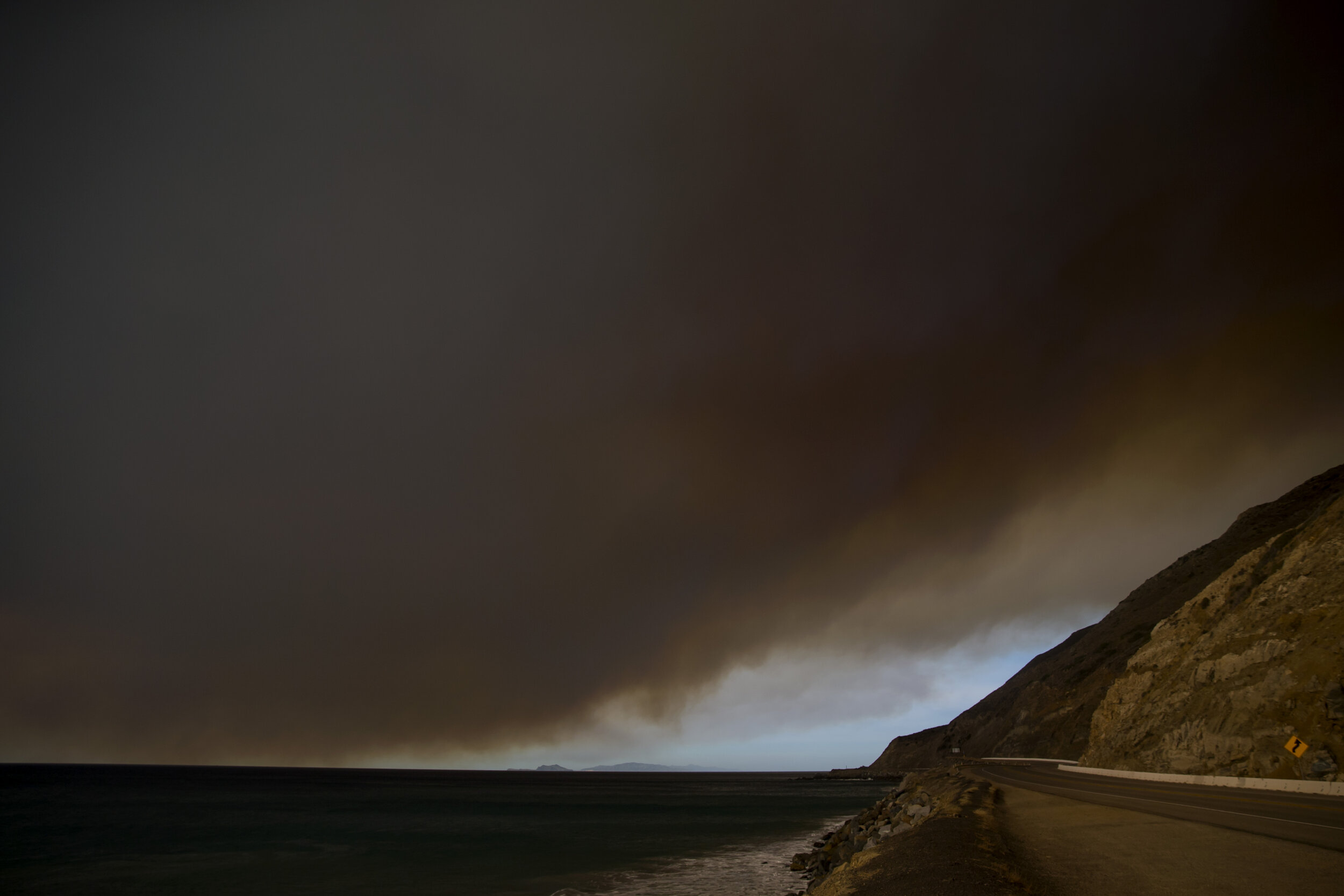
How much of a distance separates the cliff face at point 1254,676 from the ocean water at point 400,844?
73.8 feet

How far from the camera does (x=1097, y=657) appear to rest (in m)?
117

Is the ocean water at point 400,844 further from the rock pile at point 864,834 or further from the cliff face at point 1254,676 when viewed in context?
the cliff face at point 1254,676

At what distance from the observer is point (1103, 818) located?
20000mm

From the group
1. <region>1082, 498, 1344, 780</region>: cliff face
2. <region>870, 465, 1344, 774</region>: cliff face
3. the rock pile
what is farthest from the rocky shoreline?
<region>870, 465, 1344, 774</region>: cliff face

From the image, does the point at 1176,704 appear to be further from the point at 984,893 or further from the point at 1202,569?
the point at 1202,569

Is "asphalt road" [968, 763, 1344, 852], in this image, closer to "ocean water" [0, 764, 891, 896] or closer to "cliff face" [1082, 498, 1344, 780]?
"cliff face" [1082, 498, 1344, 780]

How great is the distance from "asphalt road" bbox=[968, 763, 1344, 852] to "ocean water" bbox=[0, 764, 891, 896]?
48.1 ft

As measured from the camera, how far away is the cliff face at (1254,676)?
29.1m

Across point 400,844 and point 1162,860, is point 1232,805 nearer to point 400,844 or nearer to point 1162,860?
point 1162,860

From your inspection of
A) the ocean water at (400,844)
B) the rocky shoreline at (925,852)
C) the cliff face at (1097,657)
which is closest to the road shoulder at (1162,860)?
the rocky shoreline at (925,852)

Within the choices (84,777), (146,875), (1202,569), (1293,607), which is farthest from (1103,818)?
(84,777)

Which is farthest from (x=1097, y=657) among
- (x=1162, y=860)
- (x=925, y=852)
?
(x=1162, y=860)

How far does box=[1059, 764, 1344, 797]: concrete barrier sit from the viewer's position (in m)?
23.9

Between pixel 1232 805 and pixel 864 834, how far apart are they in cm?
1606
